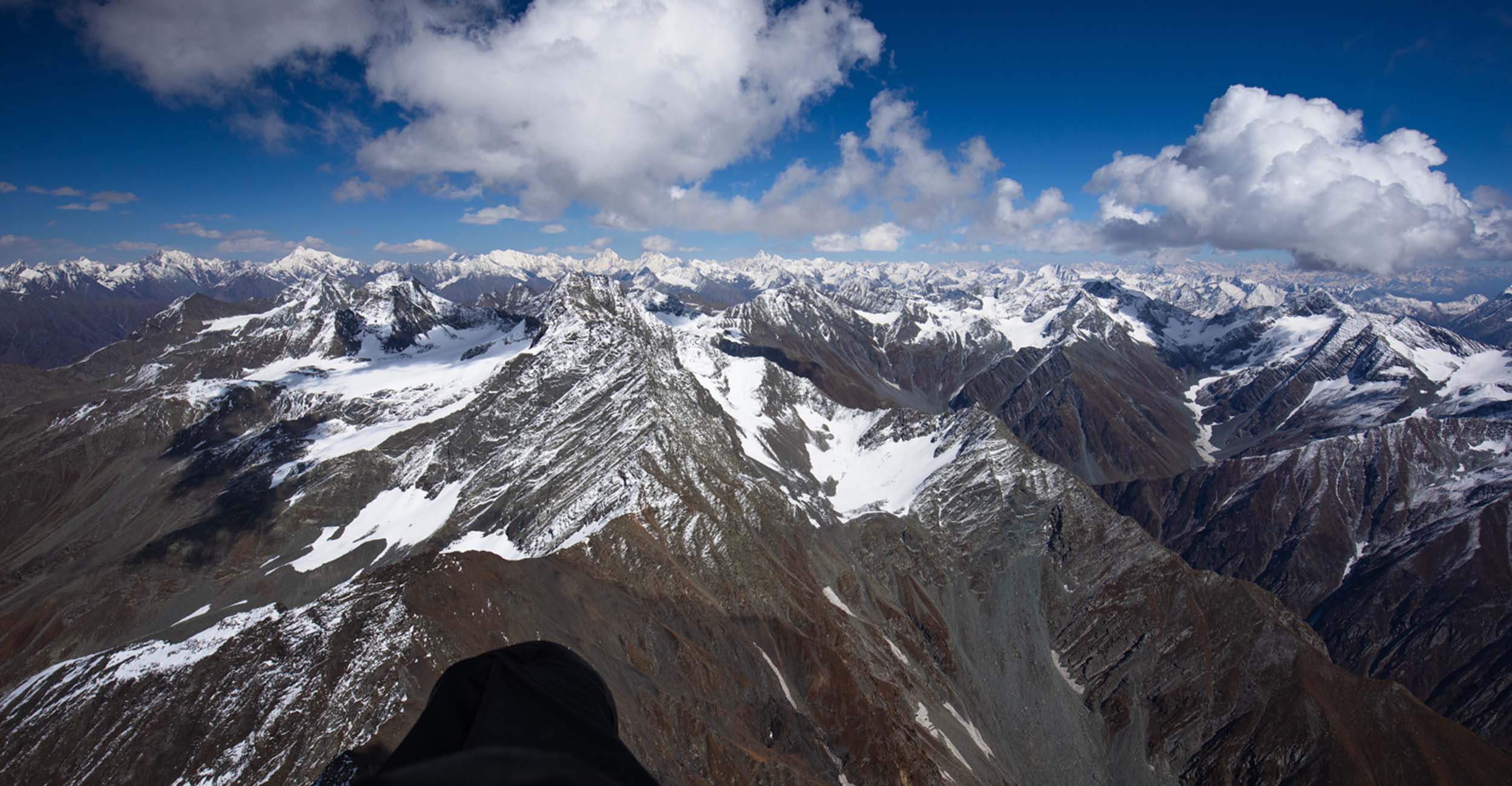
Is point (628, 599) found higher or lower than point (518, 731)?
lower

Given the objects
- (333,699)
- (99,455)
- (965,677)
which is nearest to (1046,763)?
(965,677)

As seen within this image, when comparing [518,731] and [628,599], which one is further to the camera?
[628,599]

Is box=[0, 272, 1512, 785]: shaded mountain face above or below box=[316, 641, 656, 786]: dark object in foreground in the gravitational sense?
below

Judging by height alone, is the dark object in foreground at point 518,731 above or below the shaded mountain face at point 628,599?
above

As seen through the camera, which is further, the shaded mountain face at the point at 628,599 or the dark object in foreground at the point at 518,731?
the shaded mountain face at the point at 628,599

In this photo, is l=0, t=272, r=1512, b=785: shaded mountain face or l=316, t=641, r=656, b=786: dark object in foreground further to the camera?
l=0, t=272, r=1512, b=785: shaded mountain face
